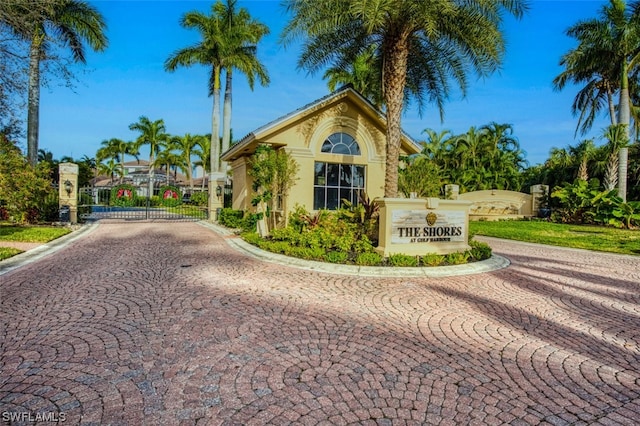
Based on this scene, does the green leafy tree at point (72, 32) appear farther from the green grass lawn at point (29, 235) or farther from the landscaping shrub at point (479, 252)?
the landscaping shrub at point (479, 252)

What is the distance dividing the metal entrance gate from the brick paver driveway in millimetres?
16078

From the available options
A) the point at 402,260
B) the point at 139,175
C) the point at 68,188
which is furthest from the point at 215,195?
the point at 139,175

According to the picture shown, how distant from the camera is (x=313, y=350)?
13.0 ft

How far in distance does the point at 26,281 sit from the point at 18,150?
11531 mm

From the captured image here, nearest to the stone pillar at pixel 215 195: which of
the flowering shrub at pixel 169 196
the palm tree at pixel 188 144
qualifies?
the flowering shrub at pixel 169 196

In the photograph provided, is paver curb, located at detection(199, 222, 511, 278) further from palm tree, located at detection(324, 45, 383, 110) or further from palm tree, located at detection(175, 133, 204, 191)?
palm tree, located at detection(175, 133, 204, 191)

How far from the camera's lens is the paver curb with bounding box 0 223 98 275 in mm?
8047

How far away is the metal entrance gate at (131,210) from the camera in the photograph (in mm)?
21734

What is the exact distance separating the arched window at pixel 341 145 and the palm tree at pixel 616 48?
17.8 metres

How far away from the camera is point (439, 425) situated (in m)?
2.73

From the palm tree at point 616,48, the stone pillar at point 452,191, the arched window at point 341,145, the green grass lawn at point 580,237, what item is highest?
the palm tree at point 616,48

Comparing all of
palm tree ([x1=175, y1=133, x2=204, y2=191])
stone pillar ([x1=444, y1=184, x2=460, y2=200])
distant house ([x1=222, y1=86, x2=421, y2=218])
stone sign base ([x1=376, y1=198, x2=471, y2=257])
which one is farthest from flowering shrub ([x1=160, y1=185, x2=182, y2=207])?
stone sign base ([x1=376, y1=198, x2=471, y2=257])

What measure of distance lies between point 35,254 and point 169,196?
106 feet

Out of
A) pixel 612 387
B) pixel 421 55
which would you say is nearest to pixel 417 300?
pixel 612 387
